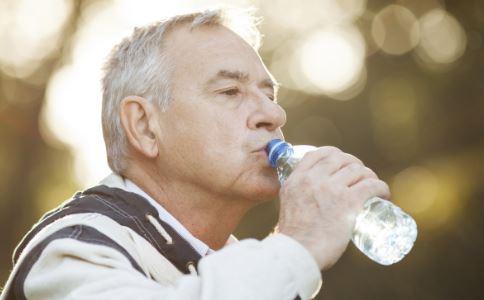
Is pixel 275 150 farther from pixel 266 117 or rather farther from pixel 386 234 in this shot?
pixel 386 234

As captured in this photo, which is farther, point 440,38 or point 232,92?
point 440,38

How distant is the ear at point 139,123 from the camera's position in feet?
10.0

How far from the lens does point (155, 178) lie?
3033 millimetres

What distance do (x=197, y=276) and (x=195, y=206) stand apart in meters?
0.94

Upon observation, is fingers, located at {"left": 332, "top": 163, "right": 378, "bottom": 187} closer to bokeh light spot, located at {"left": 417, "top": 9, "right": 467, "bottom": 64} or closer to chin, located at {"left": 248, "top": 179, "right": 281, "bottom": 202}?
chin, located at {"left": 248, "top": 179, "right": 281, "bottom": 202}

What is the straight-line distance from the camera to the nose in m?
2.92

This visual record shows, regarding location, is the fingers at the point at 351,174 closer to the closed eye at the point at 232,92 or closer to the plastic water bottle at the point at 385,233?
the plastic water bottle at the point at 385,233

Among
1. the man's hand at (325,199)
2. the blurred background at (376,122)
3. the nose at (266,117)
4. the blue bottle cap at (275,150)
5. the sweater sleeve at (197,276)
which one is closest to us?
the sweater sleeve at (197,276)

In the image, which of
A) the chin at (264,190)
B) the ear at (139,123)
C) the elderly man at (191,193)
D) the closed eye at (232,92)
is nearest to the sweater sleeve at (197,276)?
the elderly man at (191,193)

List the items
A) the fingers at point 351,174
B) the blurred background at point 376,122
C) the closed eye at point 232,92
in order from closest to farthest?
1. the fingers at point 351,174
2. the closed eye at point 232,92
3. the blurred background at point 376,122

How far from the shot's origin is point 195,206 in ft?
9.75

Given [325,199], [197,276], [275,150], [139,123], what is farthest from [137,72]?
[197,276]

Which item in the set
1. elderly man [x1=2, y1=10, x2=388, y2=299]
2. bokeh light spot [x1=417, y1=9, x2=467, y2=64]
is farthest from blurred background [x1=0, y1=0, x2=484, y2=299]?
elderly man [x1=2, y1=10, x2=388, y2=299]

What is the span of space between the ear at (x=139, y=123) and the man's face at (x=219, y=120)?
5 centimetres
